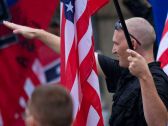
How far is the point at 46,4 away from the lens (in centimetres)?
900

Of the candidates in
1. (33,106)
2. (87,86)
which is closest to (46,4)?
(87,86)

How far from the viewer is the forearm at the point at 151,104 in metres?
5.75

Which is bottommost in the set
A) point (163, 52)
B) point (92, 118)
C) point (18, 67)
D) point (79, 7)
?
point (92, 118)

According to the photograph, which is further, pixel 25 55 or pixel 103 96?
pixel 103 96

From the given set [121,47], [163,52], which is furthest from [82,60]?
[163,52]

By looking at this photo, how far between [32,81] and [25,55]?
298 millimetres

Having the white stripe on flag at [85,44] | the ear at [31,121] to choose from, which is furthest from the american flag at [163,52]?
the ear at [31,121]

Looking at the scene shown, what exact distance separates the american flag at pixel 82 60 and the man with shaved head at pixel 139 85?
0.71ft

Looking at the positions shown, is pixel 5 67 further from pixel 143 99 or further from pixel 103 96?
pixel 103 96

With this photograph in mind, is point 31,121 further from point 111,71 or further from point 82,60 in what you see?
point 111,71

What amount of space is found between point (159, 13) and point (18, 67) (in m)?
2.58

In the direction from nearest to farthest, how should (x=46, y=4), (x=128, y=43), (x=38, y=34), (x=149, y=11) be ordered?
(x=128, y=43) < (x=38, y=34) < (x=149, y=11) < (x=46, y=4)

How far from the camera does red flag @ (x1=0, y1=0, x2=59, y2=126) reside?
9.20 metres

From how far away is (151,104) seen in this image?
5770 mm
